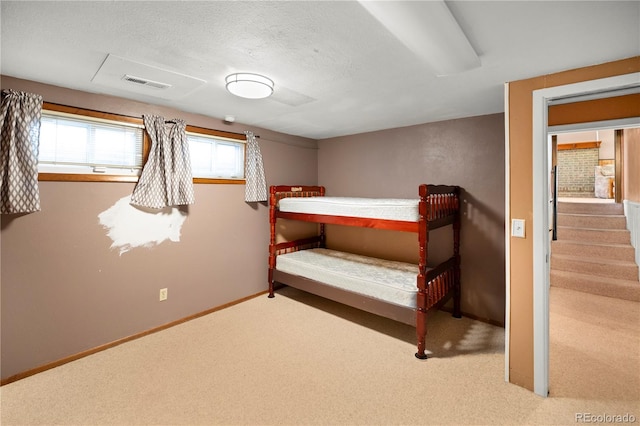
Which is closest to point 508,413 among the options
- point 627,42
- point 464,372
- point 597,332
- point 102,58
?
point 464,372

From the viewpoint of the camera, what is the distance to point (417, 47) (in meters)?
1.48

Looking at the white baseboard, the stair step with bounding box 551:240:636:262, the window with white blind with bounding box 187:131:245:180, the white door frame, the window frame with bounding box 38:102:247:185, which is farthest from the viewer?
the stair step with bounding box 551:240:636:262

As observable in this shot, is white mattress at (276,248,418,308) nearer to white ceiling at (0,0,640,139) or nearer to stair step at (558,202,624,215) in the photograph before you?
white ceiling at (0,0,640,139)

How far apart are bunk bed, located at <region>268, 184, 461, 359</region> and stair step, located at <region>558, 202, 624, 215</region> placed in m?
3.46

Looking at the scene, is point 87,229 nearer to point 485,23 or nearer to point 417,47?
point 417,47

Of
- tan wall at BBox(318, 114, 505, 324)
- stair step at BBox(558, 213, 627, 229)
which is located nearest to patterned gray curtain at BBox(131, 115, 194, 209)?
tan wall at BBox(318, 114, 505, 324)

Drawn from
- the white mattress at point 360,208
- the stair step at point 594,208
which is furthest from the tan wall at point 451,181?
the stair step at point 594,208

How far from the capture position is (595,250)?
399cm

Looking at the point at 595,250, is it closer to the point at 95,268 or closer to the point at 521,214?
the point at 521,214

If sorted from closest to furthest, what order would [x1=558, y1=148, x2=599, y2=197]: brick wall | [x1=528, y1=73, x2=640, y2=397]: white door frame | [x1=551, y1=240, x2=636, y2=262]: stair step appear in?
[x1=528, y1=73, x2=640, y2=397]: white door frame, [x1=551, y1=240, x2=636, y2=262]: stair step, [x1=558, y1=148, x2=599, y2=197]: brick wall

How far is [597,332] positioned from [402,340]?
73.8 inches

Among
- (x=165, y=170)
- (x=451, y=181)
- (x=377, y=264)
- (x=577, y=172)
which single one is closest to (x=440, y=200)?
(x=451, y=181)

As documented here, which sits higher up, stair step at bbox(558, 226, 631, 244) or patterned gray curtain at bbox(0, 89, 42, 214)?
patterned gray curtain at bbox(0, 89, 42, 214)

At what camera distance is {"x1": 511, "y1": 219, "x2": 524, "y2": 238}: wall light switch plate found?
1.89 meters
